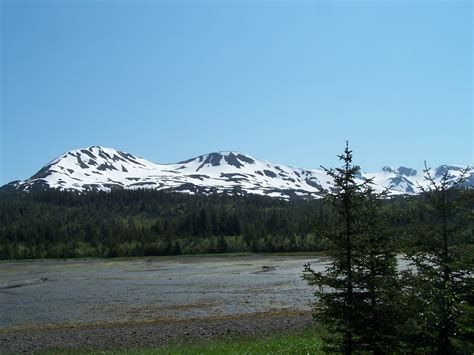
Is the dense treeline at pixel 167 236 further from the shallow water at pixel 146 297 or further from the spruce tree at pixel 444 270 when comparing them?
the spruce tree at pixel 444 270

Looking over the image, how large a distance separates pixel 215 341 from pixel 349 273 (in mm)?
16482

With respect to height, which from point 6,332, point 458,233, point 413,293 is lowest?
point 6,332

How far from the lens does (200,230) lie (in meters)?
161

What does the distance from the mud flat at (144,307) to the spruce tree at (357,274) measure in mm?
18197

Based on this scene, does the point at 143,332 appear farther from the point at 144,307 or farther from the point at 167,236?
the point at 167,236

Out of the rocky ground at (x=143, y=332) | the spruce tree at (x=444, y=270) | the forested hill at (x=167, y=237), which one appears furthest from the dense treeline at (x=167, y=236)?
the spruce tree at (x=444, y=270)

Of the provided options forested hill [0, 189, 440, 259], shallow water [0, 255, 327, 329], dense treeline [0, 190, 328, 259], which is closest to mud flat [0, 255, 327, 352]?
shallow water [0, 255, 327, 329]

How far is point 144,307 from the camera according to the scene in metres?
45.3

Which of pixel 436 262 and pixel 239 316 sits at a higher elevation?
pixel 436 262

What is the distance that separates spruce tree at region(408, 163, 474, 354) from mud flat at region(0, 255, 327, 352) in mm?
17922

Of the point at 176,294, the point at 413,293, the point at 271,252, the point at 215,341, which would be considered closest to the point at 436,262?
the point at 413,293

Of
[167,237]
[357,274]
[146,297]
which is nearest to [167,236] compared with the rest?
[167,237]

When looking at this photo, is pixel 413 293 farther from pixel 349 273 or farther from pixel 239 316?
pixel 239 316

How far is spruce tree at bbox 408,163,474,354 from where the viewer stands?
1403 centimetres
